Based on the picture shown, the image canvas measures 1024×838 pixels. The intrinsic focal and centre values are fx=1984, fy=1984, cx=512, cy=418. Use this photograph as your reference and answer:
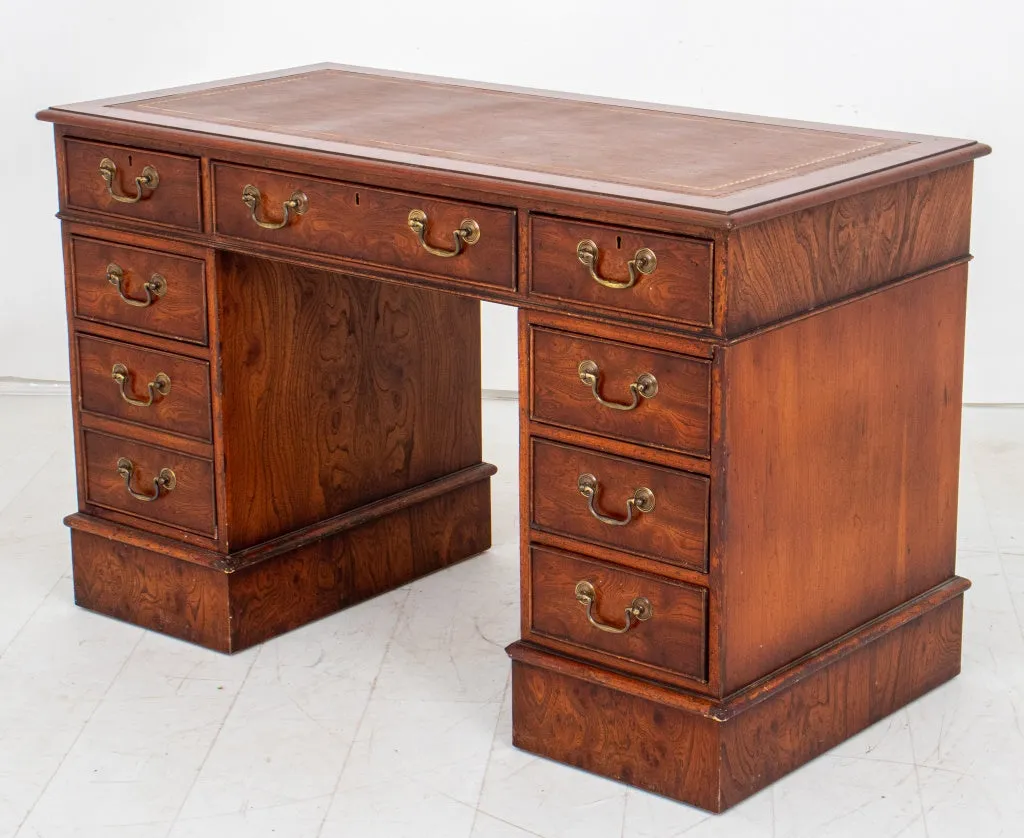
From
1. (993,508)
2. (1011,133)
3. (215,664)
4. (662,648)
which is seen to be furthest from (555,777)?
(1011,133)

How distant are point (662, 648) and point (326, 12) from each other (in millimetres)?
2484

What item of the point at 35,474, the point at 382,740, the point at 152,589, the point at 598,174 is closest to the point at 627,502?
the point at 598,174

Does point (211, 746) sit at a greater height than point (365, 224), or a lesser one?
lesser

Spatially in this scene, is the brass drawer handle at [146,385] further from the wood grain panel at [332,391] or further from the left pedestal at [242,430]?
the wood grain panel at [332,391]

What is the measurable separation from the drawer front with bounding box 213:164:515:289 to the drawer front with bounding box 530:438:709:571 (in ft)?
0.92

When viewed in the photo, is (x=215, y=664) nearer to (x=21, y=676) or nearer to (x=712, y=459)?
(x=21, y=676)

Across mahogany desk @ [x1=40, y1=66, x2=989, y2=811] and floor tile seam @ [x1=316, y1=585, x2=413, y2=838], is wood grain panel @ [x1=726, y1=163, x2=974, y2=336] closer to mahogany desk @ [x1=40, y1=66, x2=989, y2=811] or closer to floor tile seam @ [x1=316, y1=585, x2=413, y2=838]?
mahogany desk @ [x1=40, y1=66, x2=989, y2=811]

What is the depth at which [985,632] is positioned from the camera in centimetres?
343

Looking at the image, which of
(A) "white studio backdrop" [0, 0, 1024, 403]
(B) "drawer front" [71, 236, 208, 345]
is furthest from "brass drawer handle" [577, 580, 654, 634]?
(A) "white studio backdrop" [0, 0, 1024, 403]

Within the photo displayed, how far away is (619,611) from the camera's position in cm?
285

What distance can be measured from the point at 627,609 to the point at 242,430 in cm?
86

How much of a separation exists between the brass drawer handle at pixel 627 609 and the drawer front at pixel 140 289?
0.84 metres

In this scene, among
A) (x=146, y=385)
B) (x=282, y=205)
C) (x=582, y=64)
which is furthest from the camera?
(x=582, y=64)

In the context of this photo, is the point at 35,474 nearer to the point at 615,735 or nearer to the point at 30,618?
the point at 30,618
